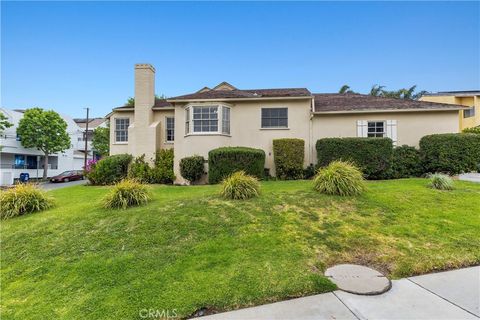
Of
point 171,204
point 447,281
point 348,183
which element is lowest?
point 447,281

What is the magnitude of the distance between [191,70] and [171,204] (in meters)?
12.2

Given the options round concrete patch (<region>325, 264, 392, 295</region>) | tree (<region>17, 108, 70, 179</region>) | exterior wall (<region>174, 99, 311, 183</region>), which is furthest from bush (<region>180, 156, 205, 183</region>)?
tree (<region>17, 108, 70, 179</region>)

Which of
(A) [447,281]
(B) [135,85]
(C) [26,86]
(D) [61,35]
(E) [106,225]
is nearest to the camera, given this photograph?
(A) [447,281]

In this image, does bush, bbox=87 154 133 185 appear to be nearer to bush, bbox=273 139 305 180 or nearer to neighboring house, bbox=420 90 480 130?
bush, bbox=273 139 305 180

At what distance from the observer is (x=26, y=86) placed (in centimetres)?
1314

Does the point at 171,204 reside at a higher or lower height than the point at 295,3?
lower

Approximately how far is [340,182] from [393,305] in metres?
4.80

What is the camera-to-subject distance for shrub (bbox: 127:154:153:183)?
14.7 metres

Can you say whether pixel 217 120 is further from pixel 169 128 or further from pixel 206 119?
pixel 169 128

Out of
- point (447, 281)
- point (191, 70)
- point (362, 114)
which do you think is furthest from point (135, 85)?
point (447, 281)

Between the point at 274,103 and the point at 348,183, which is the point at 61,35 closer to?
the point at 274,103

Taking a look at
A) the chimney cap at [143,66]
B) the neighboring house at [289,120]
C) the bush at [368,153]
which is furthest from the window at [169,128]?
the bush at [368,153]

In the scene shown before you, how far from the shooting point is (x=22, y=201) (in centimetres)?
849

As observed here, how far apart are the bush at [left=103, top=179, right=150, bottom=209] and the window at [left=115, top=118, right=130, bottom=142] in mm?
10443
